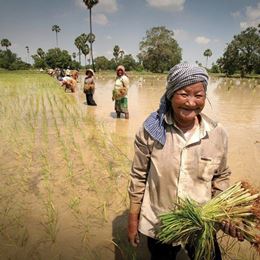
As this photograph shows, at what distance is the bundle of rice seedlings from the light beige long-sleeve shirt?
10 centimetres

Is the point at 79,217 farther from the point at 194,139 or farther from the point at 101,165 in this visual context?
the point at 194,139

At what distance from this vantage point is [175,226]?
1490 millimetres

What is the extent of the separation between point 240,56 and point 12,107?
46.4 m

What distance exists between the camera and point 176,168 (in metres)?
1.52

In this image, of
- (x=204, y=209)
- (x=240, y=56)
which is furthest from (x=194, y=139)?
(x=240, y=56)

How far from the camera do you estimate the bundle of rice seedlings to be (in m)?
1.42

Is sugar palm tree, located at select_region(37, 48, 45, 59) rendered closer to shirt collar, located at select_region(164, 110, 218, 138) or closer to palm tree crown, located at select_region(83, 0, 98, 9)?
palm tree crown, located at select_region(83, 0, 98, 9)

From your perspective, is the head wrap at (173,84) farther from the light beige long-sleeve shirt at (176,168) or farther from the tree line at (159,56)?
the tree line at (159,56)

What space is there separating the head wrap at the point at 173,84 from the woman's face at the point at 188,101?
0.03 meters

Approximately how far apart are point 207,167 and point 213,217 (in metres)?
0.28

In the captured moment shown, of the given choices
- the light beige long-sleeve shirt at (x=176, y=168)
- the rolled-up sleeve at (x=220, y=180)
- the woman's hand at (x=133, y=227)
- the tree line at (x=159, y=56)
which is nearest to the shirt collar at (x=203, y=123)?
the light beige long-sleeve shirt at (x=176, y=168)

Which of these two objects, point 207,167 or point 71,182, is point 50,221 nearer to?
point 71,182

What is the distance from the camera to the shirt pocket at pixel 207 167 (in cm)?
153

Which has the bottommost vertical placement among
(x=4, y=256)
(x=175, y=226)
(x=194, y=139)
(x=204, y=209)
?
(x=4, y=256)
